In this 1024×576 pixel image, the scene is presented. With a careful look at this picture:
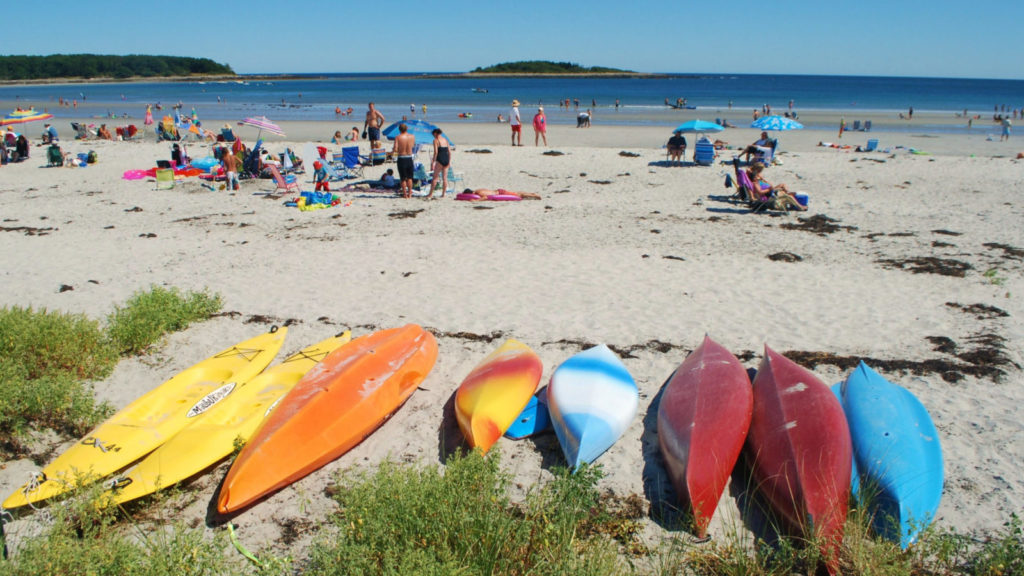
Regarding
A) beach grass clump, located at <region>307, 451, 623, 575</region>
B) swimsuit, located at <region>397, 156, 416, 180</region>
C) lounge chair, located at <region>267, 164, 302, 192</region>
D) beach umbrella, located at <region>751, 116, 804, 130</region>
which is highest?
beach umbrella, located at <region>751, 116, 804, 130</region>

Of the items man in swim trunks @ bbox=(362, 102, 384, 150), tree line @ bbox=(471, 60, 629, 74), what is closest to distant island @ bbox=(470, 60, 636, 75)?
tree line @ bbox=(471, 60, 629, 74)

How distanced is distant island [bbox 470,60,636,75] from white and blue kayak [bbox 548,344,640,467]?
138 meters

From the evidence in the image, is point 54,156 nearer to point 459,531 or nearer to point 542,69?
point 459,531

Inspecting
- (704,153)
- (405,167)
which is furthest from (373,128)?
(704,153)

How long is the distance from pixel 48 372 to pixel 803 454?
547 cm

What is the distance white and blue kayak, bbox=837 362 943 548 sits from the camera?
3.31 meters

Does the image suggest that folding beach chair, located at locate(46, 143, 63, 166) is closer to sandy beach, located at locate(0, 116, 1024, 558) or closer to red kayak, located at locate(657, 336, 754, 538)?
sandy beach, located at locate(0, 116, 1024, 558)

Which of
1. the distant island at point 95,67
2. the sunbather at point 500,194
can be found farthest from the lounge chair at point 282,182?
the distant island at point 95,67

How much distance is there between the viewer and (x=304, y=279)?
7.46 m

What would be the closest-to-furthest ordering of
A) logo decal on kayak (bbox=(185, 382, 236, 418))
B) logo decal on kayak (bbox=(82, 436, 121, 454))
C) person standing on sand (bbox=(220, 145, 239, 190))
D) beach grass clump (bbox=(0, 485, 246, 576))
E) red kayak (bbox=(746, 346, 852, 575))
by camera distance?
beach grass clump (bbox=(0, 485, 246, 576)) < red kayak (bbox=(746, 346, 852, 575)) < logo decal on kayak (bbox=(82, 436, 121, 454)) < logo decal on kayak (bbox=(185, 382, 236, 418)) < person standing on sand (bbox=(220, 145, 239, 190))

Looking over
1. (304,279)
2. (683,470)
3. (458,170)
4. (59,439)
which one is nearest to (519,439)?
(683,470)

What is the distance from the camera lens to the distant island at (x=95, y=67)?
10162 cm

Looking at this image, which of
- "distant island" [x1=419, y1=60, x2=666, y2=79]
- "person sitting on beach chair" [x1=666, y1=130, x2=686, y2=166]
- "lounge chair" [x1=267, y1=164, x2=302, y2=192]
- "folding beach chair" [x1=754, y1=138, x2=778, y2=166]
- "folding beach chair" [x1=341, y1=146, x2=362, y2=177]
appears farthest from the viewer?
"distant island" [x1=419, y1=60, x2=666, y2=79]

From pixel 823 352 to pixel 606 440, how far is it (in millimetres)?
2450
